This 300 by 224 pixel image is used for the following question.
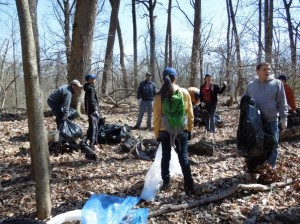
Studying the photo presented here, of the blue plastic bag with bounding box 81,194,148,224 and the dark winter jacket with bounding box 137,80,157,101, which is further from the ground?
the dark winter jacket with bounding box 137,80,157,101

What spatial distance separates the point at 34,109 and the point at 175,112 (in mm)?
1725

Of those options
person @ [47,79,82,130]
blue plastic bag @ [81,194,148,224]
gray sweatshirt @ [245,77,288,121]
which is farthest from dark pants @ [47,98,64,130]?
gray sweatshirt @ [245,77,288,121]

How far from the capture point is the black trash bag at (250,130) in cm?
454

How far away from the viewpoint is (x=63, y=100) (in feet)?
22.2

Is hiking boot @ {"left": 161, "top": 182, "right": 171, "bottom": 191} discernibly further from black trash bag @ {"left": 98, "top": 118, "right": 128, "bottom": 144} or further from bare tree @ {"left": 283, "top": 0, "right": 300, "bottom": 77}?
bare tree @ {"left": 283, "top": 0, "right": 300, "bottom": 77}

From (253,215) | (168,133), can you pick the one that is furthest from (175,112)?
(253,215)

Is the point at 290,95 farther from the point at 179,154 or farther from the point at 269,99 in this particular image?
the point at 179,154

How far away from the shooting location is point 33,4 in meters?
5.06

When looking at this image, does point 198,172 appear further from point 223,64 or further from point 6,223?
point 223,64

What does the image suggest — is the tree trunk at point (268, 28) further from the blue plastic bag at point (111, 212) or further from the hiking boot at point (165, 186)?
the blue plastic bag at point (111, 212)

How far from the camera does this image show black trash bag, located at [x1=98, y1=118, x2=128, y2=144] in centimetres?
752

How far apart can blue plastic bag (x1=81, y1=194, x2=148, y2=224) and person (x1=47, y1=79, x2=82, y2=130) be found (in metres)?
3.31

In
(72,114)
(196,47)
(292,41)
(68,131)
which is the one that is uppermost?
(292,41)

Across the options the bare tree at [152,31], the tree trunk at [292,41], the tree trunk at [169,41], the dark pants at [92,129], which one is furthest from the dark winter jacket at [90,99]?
the tree trunk at [169,41]
